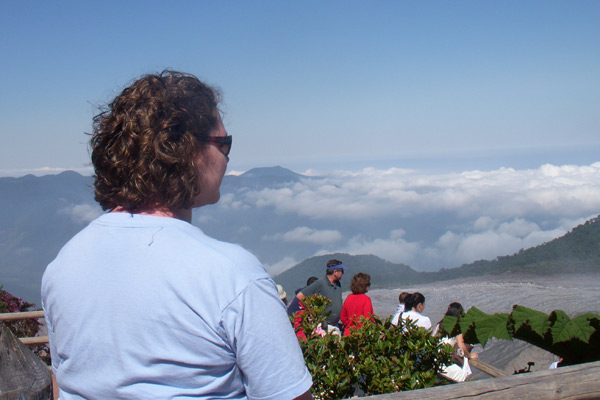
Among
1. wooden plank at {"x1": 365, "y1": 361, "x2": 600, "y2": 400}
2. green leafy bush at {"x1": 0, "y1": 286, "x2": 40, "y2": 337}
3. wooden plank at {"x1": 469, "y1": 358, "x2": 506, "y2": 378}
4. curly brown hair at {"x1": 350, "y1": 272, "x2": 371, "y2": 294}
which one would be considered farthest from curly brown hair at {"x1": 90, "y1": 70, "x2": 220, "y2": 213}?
green leafy bush at {"x1": 0, "y1": 286, "x2": 40, "y2": 337}

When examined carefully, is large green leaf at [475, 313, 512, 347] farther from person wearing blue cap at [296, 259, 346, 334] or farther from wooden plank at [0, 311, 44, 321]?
wooden plank at [0, 311, 44, 321]

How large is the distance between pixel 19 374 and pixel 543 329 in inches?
91.2

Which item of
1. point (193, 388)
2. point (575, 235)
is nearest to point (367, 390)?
point (193, 388)

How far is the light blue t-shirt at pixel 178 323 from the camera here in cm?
116

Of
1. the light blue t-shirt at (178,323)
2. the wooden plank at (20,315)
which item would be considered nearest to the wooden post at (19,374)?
the light blue t-shirt at (178,323)

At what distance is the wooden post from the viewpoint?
4.89 feet

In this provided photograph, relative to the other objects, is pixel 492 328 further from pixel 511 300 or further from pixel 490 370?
pixel 511 300

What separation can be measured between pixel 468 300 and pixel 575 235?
27.0 m

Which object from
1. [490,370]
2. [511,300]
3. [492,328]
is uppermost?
[492,328]

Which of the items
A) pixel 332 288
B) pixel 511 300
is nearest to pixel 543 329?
pixel 332 288

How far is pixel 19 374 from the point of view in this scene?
153 centimetres

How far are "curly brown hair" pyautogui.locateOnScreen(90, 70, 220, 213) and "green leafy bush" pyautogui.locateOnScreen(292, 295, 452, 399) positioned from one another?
1935mm

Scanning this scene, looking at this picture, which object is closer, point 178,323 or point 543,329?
point 178,323

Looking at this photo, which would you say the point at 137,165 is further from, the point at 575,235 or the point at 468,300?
the point at 575,235
